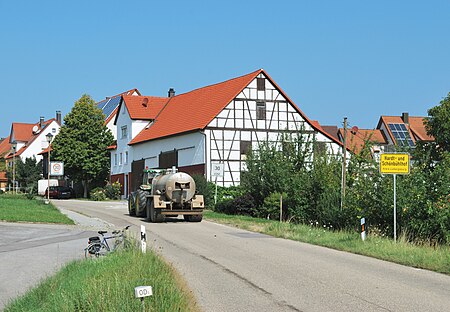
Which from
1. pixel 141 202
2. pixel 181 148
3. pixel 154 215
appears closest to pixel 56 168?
pixel 181 148

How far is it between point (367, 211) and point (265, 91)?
95.8 ft

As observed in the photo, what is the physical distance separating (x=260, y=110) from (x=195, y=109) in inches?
255

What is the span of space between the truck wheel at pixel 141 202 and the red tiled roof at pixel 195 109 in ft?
54.0

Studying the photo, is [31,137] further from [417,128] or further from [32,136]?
[417,128]

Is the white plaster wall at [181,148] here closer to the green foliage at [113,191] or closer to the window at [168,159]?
the window at [168,159]

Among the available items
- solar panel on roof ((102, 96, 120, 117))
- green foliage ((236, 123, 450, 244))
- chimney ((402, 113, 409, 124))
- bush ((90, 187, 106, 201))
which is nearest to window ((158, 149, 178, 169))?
bush ((90, 187, 106, 201))

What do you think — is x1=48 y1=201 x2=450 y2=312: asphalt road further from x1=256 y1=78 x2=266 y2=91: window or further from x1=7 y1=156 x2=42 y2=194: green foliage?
x1=7 y1=156 x2=42 y2=194: green foliage

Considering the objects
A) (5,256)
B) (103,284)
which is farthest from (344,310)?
(5,256)

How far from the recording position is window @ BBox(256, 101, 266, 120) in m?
51.3

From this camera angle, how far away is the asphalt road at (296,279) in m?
10.2

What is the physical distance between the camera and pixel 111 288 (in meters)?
8.84

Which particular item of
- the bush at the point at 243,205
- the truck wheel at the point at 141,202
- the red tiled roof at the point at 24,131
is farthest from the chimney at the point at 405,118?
the truck wheel at the point at 141,202

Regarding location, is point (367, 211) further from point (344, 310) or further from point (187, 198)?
point (344, 310)

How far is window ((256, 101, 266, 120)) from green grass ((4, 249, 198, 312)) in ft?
128
